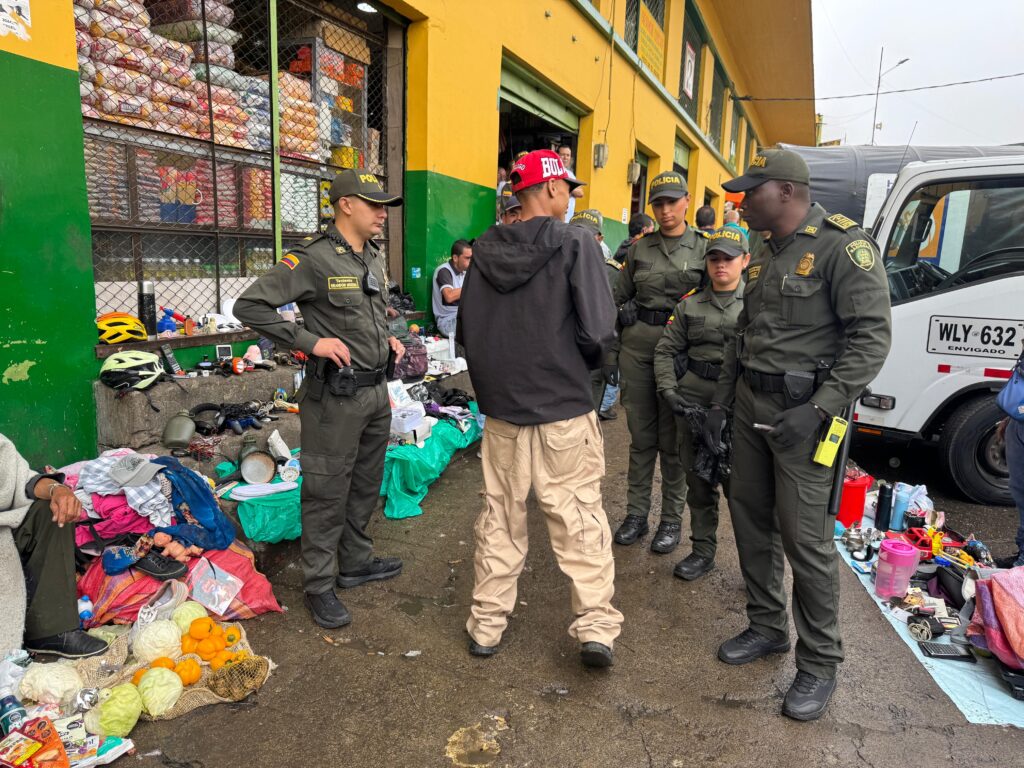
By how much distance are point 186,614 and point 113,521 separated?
64cm

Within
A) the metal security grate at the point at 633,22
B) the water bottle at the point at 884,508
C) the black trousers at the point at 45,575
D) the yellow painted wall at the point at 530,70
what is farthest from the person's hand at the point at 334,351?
the metal security grate at the point at 633,22

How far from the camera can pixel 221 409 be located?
445 cm

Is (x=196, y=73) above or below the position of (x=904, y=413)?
above

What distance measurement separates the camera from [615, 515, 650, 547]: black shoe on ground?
164 inches

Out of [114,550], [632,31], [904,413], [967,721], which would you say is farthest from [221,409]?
[632,31]

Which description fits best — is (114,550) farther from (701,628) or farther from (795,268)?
(795,268)

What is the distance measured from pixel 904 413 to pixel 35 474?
569cm

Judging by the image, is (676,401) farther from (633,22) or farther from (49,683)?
(633,22)

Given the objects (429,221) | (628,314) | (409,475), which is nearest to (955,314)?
(628,314)


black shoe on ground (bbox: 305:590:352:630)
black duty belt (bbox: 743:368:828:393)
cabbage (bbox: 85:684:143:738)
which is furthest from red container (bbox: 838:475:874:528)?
cabbage (bbox: 85:684:143:738)

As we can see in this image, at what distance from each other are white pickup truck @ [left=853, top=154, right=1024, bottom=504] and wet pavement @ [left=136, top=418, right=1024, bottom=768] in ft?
7.13

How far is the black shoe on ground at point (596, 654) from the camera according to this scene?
9.09 ft

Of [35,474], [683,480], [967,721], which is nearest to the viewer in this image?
[967,721]

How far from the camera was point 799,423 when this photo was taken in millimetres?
2514
